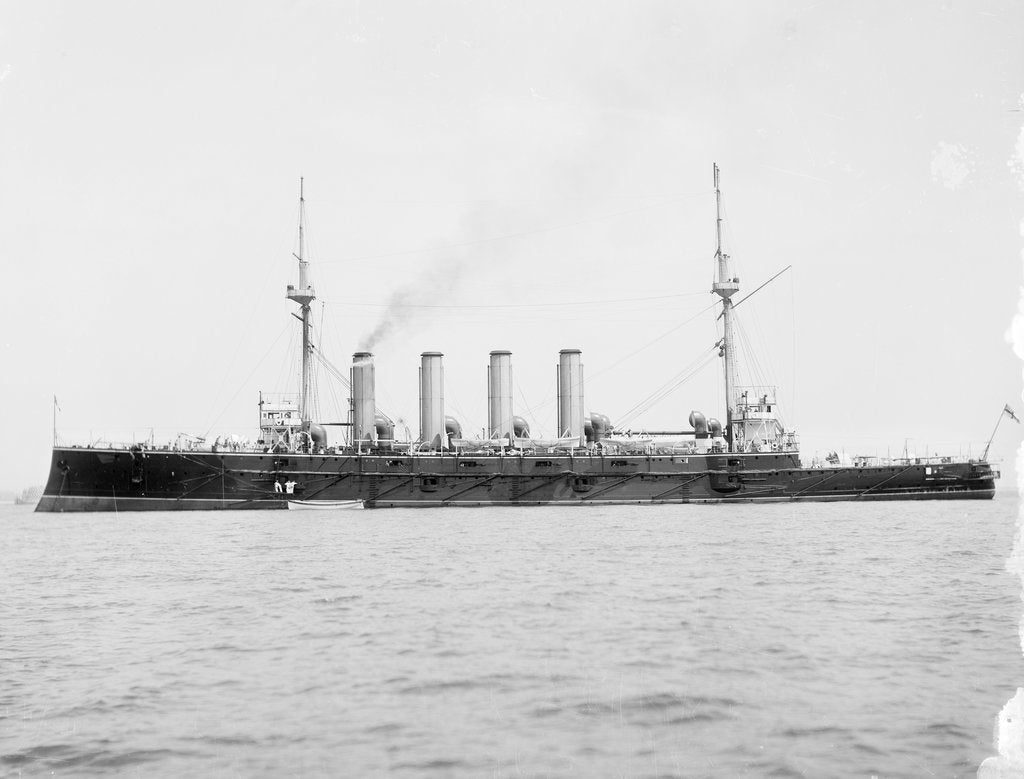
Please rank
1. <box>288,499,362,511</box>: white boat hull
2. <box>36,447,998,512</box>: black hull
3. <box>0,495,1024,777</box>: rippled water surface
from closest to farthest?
<box>0,495,1024,777</box>: rippled water surface, <box>36,447,998,512</box>: black hull, <box>288,499,362,511</box>: white boat hull

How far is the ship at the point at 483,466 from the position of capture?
2263 inches

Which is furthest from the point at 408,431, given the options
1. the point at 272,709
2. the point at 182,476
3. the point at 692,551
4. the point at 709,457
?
the point at 272,709

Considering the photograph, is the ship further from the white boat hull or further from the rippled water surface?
the rippled water surface

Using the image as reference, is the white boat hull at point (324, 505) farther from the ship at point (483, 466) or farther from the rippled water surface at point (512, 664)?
the rippled water surface at point (512, 664)

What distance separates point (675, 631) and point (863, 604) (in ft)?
15.6

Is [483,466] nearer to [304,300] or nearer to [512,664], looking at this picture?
[304,300]

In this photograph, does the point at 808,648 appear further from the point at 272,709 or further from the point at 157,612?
the point at 157,612

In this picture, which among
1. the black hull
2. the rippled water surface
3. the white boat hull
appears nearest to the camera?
the rippled water surface

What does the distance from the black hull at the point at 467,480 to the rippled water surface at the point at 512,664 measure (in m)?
28.1

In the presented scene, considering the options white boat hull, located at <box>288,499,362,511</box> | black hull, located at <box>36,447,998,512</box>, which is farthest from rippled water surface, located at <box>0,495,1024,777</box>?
white boat hull, located at <box>288,499,362,511</box>

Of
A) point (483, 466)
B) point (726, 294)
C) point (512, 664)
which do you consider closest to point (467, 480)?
point (483, 466)

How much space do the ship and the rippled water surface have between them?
2836cm

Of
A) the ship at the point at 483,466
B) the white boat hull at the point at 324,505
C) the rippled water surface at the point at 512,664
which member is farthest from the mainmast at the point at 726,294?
the rippled water surface at the point at 512,664

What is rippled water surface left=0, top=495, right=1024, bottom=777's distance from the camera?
10211mm
